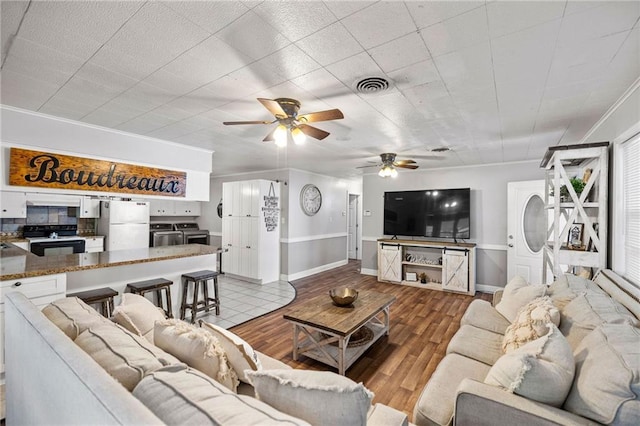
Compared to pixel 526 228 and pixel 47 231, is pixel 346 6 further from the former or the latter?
pixel 47 231

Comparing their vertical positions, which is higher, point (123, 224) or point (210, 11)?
point (210, 11)

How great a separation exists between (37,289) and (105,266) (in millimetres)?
479

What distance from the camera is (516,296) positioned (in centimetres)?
262

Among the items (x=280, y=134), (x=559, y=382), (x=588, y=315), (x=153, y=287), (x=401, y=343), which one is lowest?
(x=401, y=343)

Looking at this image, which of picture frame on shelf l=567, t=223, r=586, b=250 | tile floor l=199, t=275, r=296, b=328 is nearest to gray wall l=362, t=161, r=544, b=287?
picture frame on shelf l=567, t=223, r=586, b=250

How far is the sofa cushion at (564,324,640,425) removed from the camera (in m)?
1.05

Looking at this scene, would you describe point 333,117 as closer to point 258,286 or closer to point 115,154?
point 115,154

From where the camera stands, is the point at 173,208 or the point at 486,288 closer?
the point at 486,288

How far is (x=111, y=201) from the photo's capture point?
476cm

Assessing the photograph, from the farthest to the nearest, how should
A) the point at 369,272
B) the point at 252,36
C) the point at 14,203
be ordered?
the point at 369,272 < the point at 14,203 < the point at 252,36

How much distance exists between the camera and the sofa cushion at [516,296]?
246cm

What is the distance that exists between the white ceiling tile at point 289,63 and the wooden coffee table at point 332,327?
6.64ft

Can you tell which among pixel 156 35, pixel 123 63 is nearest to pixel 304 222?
pixel 123 63

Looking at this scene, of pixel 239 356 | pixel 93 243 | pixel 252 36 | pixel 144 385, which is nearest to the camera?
pixel 144 385
